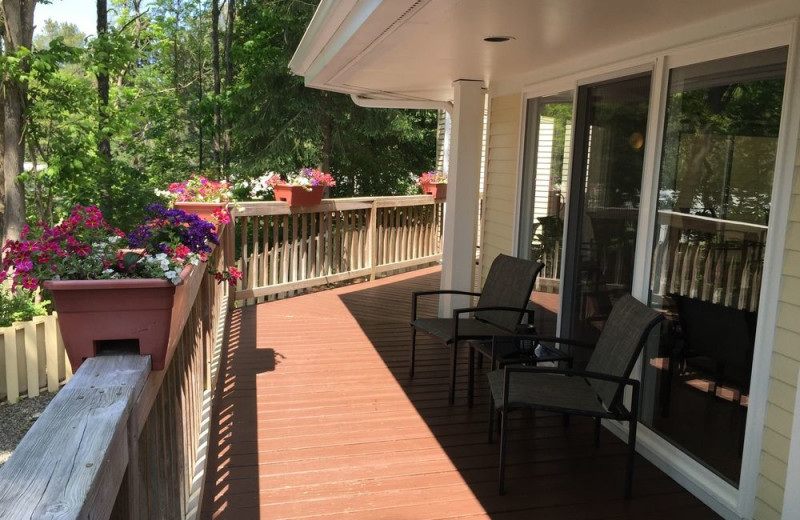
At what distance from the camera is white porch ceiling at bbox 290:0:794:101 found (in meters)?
2.53

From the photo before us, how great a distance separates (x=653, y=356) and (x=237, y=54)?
1157 cm

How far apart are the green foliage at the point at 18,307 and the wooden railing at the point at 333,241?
9.13 feet

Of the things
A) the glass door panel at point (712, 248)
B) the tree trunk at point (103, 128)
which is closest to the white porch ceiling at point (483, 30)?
the glass door panel at point (712, 248)

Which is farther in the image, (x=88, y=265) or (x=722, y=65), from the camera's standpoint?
(x=722, y=65)

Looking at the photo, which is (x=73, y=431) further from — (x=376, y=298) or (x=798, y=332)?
(x=376, y=298)

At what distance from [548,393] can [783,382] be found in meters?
0.93

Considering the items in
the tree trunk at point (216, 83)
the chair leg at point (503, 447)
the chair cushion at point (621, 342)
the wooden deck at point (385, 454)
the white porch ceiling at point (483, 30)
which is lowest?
the wooden deck at point (385, 454)

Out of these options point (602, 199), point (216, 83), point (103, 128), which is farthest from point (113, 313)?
point (216, 83)

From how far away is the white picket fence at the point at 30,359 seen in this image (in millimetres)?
5445

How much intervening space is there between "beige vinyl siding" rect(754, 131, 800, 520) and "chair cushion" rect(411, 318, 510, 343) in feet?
5.63

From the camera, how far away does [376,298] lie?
6945 millimetres

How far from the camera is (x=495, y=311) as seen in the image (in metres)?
4.31

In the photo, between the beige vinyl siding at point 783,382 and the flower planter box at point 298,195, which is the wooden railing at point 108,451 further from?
the flower planter box at point 298,195

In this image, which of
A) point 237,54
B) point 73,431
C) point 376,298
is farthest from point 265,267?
point 237,54
